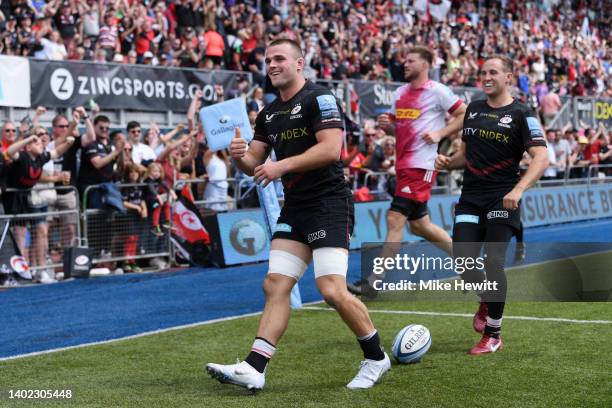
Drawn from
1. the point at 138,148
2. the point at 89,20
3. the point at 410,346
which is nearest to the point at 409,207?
the point at 410,346

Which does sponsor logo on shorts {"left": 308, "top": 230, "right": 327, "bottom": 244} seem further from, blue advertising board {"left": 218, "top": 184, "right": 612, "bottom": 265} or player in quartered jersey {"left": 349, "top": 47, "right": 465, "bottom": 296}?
blue advertising board {"left": 218, "top": 184, "right": 612, "bottom": 265}

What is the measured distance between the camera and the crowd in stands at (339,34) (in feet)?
59.2

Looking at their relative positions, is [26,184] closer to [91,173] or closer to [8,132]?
[8,132]

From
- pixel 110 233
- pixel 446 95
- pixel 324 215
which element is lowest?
pixel 110 233

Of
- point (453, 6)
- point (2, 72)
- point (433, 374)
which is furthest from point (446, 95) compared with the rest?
point (453, 6)

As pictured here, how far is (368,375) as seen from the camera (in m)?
6.27

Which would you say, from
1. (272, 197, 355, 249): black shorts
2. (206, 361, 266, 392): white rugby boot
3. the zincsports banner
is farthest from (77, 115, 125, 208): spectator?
(206, 361, 266, 392): white rugby boot

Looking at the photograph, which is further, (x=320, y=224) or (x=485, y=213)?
(x=485, y=213)

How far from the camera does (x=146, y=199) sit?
14.9 meters

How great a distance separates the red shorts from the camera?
10.3 metres

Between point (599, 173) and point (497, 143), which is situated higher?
point (497, 143)

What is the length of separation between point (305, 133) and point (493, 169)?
2.08 meters

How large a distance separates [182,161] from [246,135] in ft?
19.7

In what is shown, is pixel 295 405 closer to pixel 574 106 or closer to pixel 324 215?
pixel 324 215
